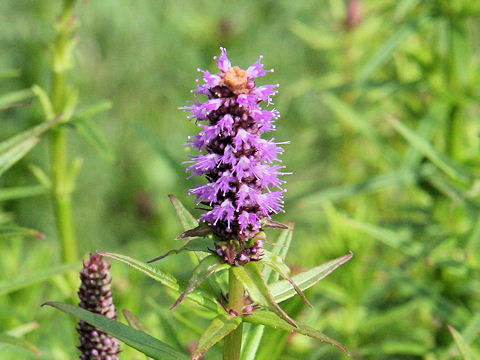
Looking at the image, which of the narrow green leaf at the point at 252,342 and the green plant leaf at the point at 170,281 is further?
the narrow green leaf at the point at 252,342

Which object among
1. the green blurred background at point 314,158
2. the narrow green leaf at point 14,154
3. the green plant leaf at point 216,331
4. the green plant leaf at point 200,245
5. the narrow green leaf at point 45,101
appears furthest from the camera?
the green blurred background at point 314,158

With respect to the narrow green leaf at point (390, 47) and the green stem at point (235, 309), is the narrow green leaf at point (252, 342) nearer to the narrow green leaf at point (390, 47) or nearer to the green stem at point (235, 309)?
the green stem at point (235, 309)

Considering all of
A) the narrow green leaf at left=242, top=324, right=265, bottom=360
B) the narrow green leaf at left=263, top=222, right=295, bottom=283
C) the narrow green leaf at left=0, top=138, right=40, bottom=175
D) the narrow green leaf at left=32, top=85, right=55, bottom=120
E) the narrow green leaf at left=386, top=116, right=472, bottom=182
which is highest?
the narrow green leaf at left=32, top=85, right=55, bottom=120

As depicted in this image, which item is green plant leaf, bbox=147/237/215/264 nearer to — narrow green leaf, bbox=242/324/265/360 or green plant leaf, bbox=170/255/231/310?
green plant leaf, bbox=170/255/231/310

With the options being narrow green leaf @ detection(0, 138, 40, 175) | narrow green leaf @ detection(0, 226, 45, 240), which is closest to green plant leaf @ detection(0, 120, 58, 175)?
narrow green leaf @ detection(0, 138, 40, 175)

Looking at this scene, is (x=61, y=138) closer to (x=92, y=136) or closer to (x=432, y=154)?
(x=92, y=136)

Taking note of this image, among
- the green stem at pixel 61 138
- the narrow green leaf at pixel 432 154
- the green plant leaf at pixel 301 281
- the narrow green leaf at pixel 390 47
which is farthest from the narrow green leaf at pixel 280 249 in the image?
the narrow green leaf at pixel 390 47

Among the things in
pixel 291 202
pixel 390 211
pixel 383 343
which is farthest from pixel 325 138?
pixel 383 343
